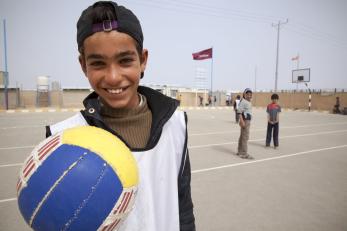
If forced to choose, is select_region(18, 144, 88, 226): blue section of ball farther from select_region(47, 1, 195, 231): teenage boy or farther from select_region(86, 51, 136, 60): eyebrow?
select_region(86, 51, 136, 60): eyebrow

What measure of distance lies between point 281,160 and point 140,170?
671 centimetres

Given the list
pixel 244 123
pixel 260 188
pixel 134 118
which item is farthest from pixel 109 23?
pixel 244 123

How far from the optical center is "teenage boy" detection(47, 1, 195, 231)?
56.6 inches

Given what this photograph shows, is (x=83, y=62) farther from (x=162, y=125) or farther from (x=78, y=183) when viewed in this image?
(x=78, y=183)

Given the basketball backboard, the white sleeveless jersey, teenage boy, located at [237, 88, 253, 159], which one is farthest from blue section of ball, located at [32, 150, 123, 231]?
the basketball backboard

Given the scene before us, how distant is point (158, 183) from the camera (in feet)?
5.03

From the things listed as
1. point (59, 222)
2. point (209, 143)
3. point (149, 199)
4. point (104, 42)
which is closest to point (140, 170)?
point (149, 199)

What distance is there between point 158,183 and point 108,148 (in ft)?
1.42

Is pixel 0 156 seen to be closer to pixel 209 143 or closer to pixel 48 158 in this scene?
pixel 209 143

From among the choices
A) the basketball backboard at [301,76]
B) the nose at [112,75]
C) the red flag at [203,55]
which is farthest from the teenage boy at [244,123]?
the basketball backboard at [301,76]

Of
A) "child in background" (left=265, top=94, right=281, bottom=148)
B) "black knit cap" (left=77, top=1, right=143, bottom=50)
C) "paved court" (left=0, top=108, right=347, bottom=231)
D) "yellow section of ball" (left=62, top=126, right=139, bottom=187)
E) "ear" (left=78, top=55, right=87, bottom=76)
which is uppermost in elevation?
"black knit cap" (left=77, top=1, right=143, bottom=50)

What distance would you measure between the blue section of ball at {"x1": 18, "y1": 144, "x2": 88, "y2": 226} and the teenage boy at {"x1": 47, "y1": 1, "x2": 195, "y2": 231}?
1.06 feet

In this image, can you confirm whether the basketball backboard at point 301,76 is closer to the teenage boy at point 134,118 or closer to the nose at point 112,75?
the teenage boy at point 134,118

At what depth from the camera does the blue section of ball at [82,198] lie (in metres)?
1.13
